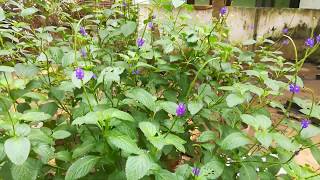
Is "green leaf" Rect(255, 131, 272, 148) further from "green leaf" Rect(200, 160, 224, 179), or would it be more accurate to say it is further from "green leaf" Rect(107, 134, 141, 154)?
"green leaf" Rect(107, 134, 141, 154)

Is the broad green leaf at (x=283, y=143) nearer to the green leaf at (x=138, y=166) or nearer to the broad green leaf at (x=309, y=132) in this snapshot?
the broad green leaf at (x=309, y=132)

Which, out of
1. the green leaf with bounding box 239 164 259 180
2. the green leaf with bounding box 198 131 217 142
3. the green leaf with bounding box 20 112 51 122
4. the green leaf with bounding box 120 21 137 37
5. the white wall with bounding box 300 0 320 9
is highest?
the white wall with bounding box 300 0 320 9

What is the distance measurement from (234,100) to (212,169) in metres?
0.31

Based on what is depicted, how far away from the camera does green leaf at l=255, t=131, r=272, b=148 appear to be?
128 centimetres

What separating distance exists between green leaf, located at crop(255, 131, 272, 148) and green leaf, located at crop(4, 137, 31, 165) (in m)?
0.85

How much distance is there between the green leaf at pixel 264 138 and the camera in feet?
4.19

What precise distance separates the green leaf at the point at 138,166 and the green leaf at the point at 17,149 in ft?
1.11

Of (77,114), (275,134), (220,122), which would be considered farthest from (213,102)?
(77,114)

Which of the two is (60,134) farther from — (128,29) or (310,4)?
(310,4)

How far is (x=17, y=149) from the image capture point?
1094mm

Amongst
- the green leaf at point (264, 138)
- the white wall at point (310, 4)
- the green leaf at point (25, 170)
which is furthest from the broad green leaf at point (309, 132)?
the white wall at point (310, 4)

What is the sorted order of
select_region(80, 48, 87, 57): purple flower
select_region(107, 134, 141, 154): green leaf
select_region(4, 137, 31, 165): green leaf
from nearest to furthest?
select_region(4, 137, 31, 165): green leaf
select_region(107, 134, 141, 154): green leaf
select_region(80, 48, 87, 57): purple flower

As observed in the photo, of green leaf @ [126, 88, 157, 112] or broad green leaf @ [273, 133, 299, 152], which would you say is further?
green leaf @ [126, 88, 157, 112]

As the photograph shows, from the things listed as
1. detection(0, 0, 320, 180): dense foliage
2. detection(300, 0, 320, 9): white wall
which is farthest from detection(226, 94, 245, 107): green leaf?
detection(300, 0, 320, 9): white wall
